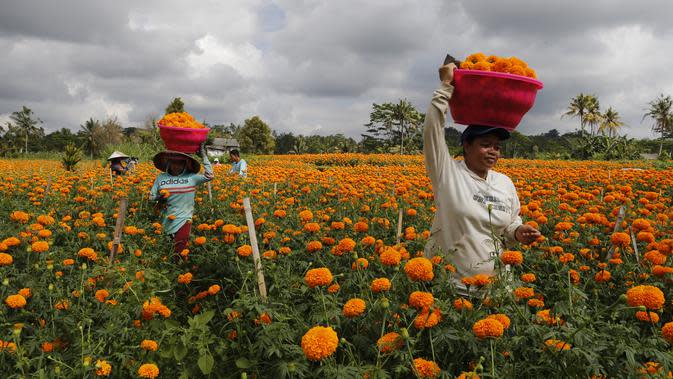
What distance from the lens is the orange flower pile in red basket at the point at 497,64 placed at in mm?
1884

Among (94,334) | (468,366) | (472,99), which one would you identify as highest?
(472,99)

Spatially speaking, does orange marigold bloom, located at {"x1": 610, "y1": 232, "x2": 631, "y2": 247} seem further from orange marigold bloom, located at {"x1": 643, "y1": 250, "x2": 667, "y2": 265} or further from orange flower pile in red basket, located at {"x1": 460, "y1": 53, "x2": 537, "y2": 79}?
orange flower pile in red basket, located at {"x1": 460, "y1": 53, "x2": 537, "y2": 79}

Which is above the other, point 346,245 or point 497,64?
point 497,64

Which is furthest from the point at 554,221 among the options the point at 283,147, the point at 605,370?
the point at 283,147

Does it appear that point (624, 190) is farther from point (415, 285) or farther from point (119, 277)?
point (119, 277)

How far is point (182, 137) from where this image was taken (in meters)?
4.39

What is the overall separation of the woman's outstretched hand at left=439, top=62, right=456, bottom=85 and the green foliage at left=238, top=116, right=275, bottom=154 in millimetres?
59748

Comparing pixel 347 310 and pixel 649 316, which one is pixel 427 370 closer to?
pixel 347 310

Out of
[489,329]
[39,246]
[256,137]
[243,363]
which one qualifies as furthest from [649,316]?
[256,137]

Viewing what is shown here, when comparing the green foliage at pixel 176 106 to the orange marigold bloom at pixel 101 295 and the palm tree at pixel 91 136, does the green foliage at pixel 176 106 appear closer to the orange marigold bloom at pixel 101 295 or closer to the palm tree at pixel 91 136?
the palm tree at pixel 91 136

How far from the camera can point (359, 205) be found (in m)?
4.73

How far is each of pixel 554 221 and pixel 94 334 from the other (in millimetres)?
3672

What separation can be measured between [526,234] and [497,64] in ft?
2.58

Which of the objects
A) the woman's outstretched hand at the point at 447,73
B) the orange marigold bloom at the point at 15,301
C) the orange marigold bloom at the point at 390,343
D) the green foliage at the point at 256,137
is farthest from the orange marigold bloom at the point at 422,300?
the green foliage at the point at 256,137
